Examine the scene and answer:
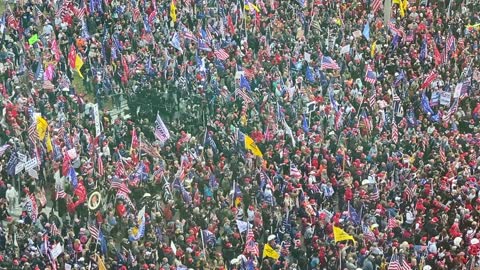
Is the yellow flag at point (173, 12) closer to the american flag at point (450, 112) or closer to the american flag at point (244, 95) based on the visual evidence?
the american flag at point (244, 95)

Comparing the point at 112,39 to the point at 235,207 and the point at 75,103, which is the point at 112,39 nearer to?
the point at 75,103

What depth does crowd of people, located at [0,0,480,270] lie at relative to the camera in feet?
129

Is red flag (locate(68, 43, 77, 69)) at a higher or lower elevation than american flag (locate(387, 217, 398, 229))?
higher

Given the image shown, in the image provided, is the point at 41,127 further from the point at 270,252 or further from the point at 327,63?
the point at 327,63

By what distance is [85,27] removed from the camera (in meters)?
55.1

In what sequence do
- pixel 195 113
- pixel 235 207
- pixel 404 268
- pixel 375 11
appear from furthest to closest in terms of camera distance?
pixel 375 11, pixel 195 113, pixel 235 207, pixel 404 268

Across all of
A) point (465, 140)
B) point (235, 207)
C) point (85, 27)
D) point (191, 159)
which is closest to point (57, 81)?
point (85, 27)

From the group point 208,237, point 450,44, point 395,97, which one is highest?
point 450,44

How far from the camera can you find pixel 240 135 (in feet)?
147

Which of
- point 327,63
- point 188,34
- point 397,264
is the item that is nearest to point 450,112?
point 327,63

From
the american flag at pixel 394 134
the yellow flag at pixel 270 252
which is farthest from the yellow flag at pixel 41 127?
the american flag at pixel 394 134

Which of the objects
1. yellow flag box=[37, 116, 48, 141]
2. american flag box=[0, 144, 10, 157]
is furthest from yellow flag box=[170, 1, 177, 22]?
american flag box=[0, 144, 10, 157]

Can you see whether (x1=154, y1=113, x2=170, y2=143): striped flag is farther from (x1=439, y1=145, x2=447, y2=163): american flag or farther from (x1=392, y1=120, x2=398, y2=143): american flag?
(x1=439, y1=145, x2=447, y2=163): american flag

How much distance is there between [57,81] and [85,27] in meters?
5.36
